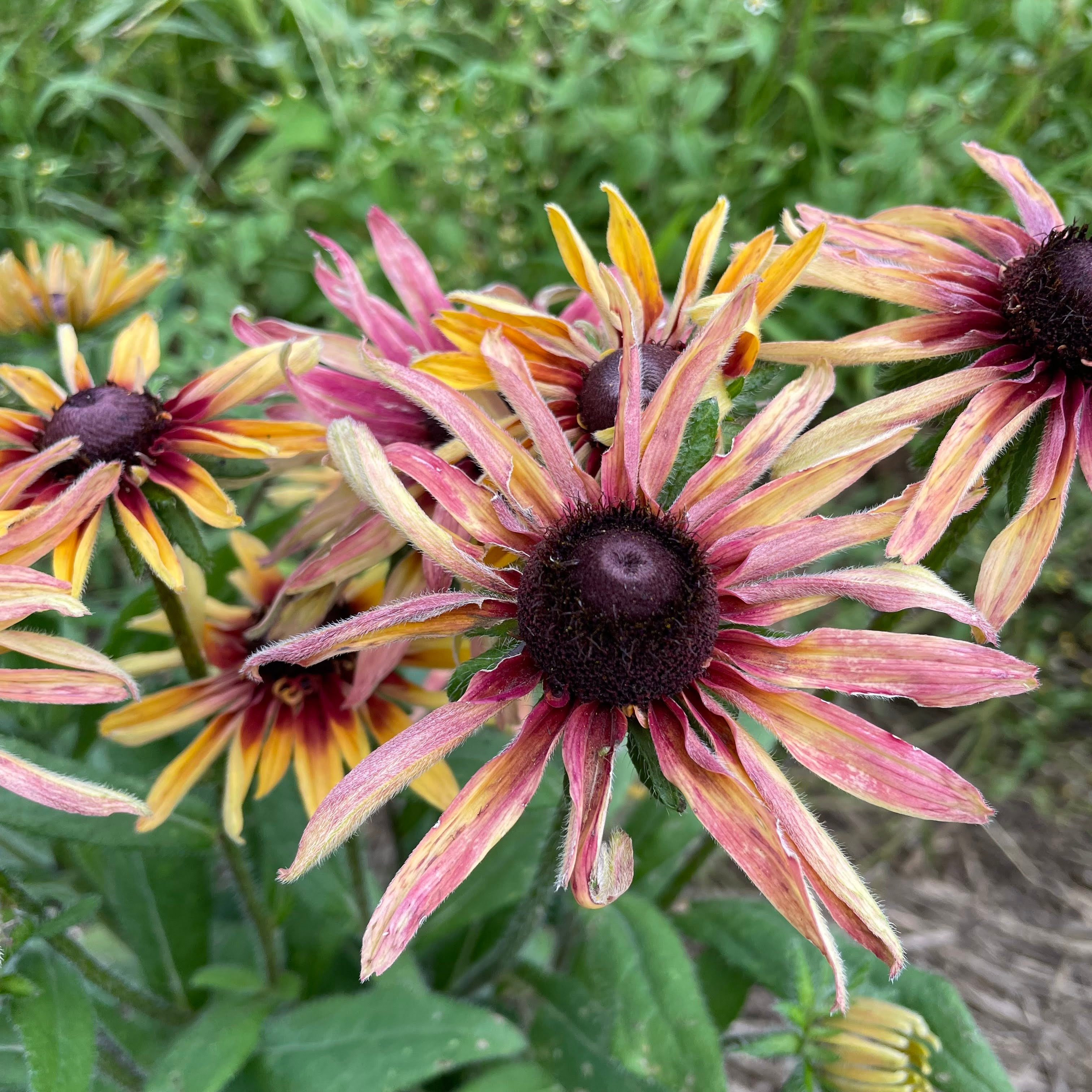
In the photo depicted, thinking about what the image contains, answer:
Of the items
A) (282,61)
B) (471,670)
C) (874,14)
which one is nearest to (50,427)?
(471,670)

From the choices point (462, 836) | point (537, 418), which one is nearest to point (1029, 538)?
point (537, 418)

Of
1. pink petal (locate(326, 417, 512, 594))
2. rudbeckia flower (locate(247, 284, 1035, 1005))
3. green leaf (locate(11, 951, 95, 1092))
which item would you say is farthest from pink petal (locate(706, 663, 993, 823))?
green leaf (locate(11, 951, 95, 1092))

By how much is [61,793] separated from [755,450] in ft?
1.97

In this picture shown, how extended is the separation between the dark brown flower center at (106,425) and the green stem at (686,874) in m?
0.81

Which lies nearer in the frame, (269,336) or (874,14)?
(269,336)

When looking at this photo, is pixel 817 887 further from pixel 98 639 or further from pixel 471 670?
pixel 98 639

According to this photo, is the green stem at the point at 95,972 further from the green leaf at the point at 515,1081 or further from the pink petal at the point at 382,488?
the pink petal at the point at 382,488

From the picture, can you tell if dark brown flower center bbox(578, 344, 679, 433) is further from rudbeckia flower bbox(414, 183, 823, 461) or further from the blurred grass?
the blurred grass

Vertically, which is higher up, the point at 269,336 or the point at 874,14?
the point at 269,336

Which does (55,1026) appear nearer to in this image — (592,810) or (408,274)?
(592,810)

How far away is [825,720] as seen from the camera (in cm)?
75

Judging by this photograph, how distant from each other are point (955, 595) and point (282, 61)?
2.06 meters

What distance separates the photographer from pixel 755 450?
0.80 m

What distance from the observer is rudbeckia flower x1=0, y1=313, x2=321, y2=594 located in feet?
2.89
